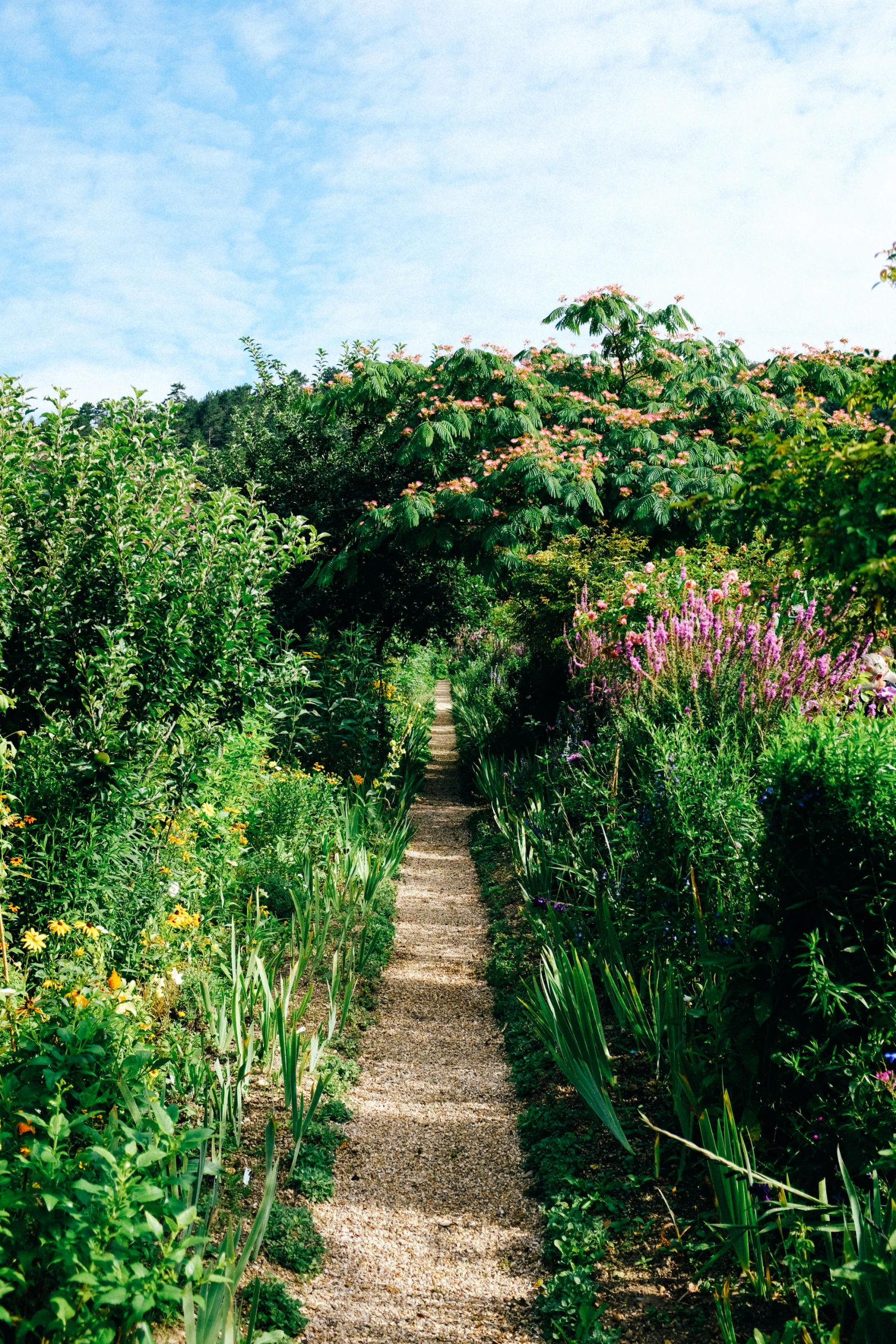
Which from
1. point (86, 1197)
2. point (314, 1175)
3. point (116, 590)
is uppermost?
point (116, 590)

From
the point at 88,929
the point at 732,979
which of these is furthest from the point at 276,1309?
the point at 732,979

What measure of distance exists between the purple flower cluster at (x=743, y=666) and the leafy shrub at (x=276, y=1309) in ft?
10.8

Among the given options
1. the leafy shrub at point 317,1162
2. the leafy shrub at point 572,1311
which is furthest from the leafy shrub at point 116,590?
the leafy shrub at point 572,1311

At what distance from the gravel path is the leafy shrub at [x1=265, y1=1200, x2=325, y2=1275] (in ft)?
0.18

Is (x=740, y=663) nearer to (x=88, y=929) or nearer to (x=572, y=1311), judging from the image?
(x=572, y=1311)

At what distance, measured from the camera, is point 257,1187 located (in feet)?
9.99

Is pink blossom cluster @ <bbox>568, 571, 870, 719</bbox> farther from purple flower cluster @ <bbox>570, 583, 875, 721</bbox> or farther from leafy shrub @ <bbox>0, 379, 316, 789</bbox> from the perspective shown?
leafy shrub @ <bbox>0, 379, 316, 789</bbox>

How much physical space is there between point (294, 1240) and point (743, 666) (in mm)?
3952

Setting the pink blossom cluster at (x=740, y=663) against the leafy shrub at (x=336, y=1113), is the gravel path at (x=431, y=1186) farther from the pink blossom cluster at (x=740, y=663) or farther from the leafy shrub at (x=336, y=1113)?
the pink blossom cluster at (x=740, y=663)

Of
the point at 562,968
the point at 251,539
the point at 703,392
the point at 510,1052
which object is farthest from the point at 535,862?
the point at 703,392

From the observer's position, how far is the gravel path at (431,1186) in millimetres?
2625

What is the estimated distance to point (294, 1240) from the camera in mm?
2807

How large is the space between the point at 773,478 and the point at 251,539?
232 centimetres

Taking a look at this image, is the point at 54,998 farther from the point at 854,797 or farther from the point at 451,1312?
the point at 854,797
